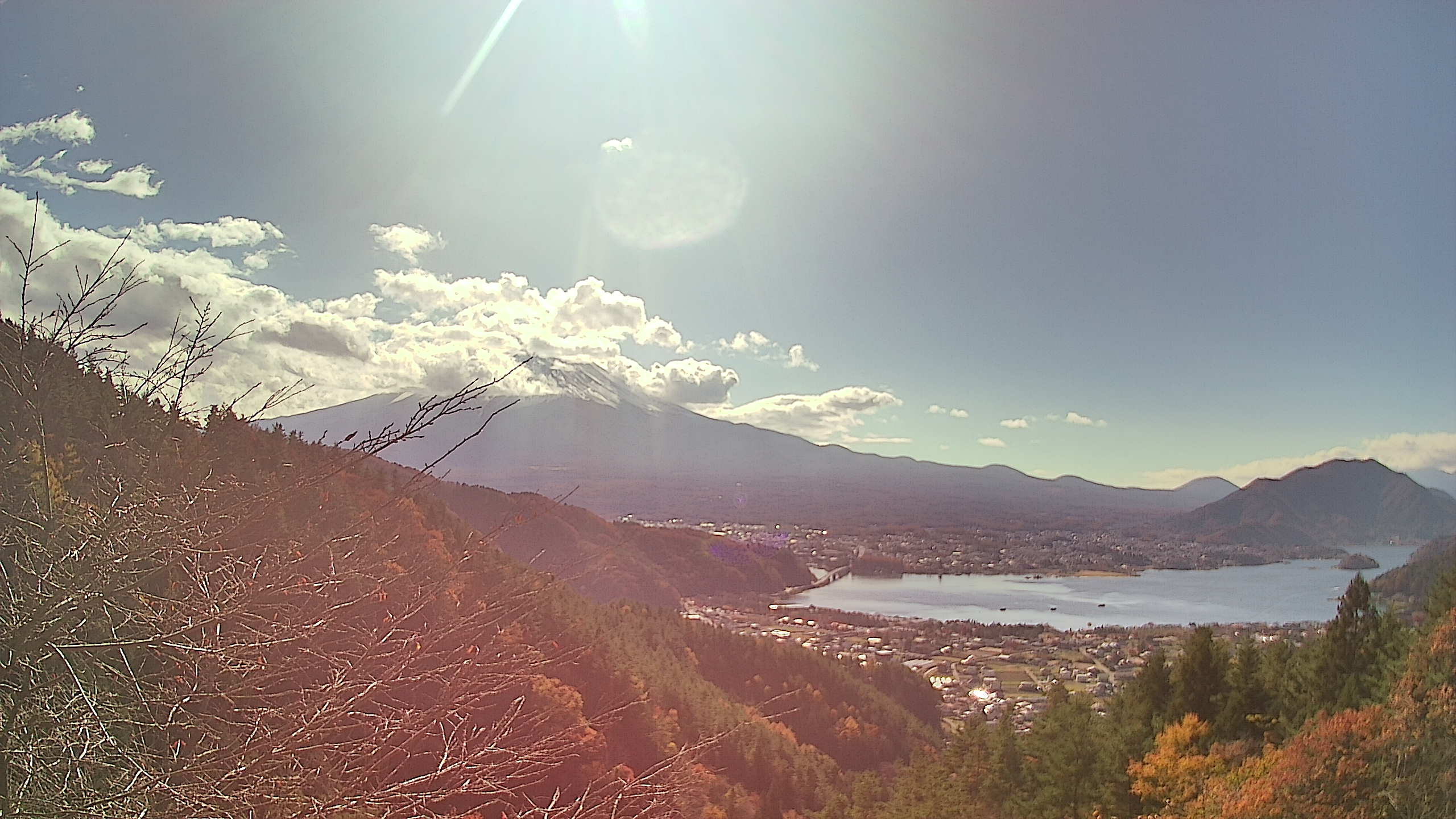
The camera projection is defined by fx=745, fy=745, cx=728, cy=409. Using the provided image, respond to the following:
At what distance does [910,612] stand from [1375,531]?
130ft

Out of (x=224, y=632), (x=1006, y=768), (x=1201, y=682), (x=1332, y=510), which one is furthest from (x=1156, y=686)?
(x=1332, y=510)

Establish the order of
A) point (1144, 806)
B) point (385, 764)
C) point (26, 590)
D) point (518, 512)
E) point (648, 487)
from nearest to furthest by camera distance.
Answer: point (26, 590) < point (518, 512) < point (385, 764) < point (1144, 806) < point (648, 487)

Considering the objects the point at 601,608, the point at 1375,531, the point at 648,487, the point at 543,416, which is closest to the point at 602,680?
the point at 601,608

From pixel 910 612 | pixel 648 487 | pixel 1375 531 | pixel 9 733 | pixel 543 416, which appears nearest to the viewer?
pixel 9 733

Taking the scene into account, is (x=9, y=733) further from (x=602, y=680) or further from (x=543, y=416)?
(x=543, y=416)

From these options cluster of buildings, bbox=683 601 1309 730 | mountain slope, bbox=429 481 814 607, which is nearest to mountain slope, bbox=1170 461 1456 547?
cluster of buildings, bbox=683 601 1309 730

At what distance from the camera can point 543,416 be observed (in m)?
107

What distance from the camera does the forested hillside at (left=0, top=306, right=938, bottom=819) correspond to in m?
1.74

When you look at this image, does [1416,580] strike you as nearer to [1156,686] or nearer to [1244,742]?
[1156,686]

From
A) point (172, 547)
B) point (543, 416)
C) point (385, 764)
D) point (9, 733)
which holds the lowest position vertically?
point (385, 764)

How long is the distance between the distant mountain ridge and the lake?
17.2 m

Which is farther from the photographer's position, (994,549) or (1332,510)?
(994,549)

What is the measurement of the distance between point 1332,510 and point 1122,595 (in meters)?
25.4

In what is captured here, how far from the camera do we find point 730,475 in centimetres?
10438
